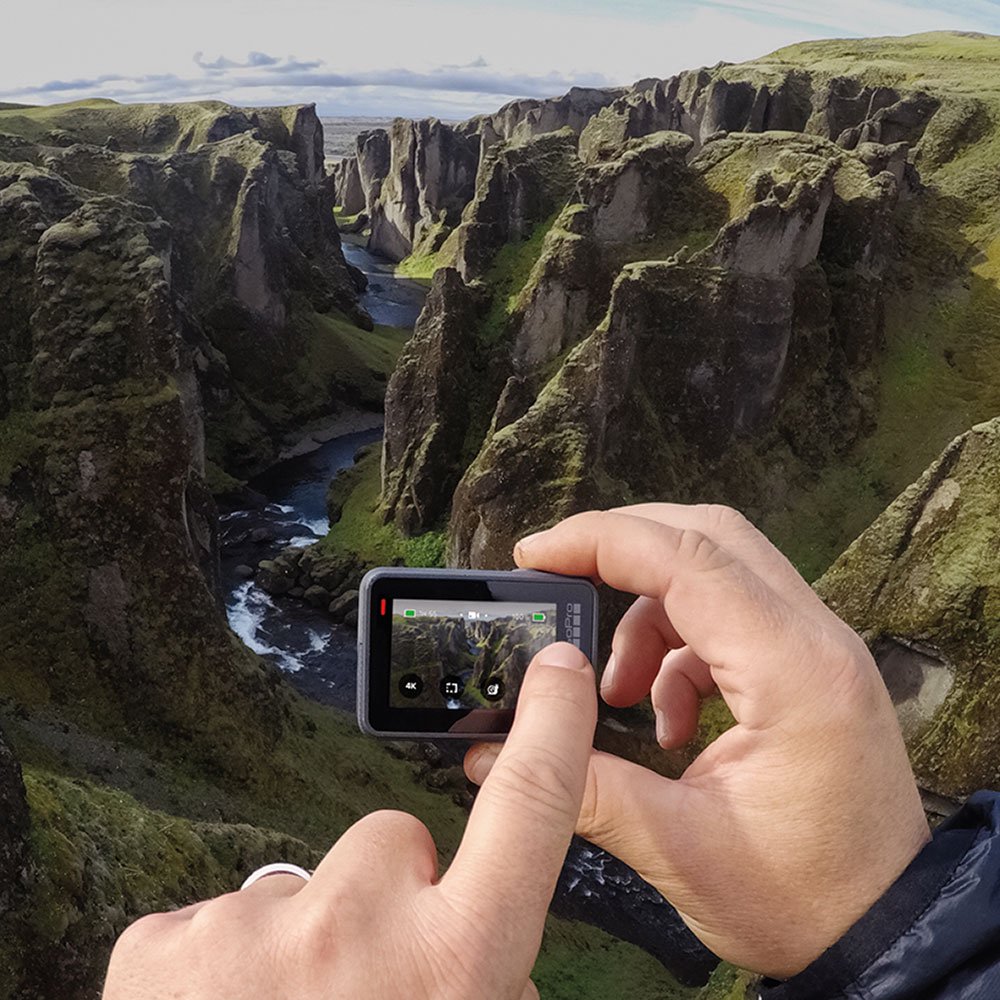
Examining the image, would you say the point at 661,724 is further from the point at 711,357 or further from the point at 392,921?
the point at 711,357

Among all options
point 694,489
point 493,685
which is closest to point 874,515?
point 694,489

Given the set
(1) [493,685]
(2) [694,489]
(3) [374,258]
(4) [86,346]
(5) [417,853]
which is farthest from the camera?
(3) [374,258]

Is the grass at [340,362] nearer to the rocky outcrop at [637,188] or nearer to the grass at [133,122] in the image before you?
the grass at [133,122]

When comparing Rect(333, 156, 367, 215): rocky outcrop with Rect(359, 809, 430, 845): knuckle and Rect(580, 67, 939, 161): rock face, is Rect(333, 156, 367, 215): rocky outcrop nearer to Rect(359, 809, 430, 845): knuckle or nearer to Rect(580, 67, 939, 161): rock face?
Rect(580, 67, 939, 161): rock face

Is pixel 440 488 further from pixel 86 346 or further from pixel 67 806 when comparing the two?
pixel 67 806

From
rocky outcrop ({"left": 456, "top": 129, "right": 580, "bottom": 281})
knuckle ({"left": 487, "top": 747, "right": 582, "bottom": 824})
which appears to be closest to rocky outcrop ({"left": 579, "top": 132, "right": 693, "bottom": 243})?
rocky outcrop ({"left": 456, "top": 129, "right": 580, "bottom": 281})

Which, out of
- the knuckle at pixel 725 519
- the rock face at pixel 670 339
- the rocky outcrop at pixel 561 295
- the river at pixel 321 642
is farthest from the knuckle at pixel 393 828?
the rocky outcrop at pixel 561 295
